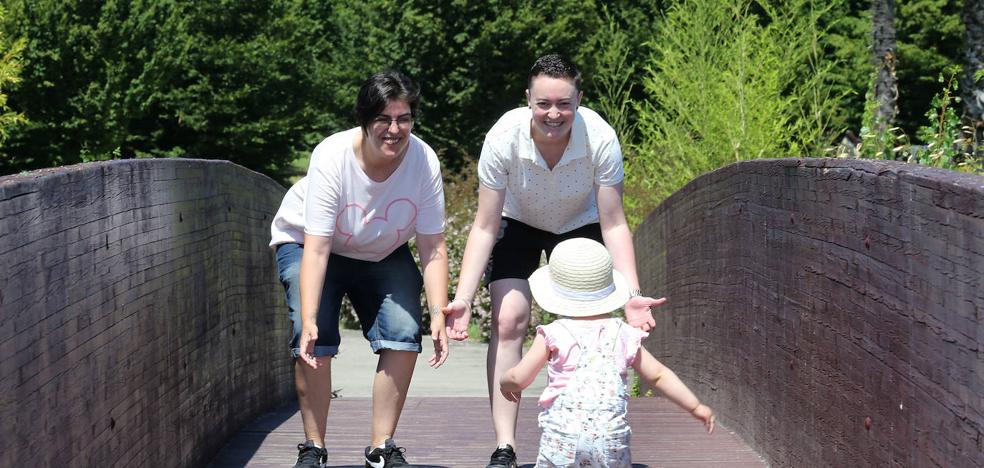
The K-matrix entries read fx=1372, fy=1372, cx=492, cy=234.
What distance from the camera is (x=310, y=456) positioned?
16.8 ft

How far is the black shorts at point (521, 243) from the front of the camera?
5.35m

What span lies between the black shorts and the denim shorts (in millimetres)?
344

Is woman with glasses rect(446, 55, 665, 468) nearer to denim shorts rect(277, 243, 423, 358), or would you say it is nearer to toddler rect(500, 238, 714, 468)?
denim shorts rect(277, 243, 423, 358)

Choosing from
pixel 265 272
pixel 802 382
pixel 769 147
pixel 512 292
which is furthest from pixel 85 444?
pixel 769 147

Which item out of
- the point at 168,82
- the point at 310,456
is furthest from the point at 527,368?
the point at 168,82

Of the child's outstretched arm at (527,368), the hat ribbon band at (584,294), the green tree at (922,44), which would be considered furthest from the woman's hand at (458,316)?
the green tree at (922,44)

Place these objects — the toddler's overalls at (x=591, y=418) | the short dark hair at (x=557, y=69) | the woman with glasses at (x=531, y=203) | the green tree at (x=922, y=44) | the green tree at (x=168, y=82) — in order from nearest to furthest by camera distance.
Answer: the toddler's overalls at (x=591, y=418)
the short dark hair at (x=557, y=69)
the woman with glasses at (x=531, y=203)
the green tree at (x=168, y=82)
the green tree at (x=922, y=44)

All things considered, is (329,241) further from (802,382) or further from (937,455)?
(937,455)

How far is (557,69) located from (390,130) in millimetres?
622

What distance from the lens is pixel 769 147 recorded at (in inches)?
447

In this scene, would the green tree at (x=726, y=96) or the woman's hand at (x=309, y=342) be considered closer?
the woman's hand at (x=309, y=342)

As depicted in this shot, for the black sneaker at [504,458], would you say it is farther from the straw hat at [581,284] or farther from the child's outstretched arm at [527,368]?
the straw hat at [581,284]

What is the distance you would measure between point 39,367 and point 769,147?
885cm

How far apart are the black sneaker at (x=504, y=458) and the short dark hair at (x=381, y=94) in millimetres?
1295
